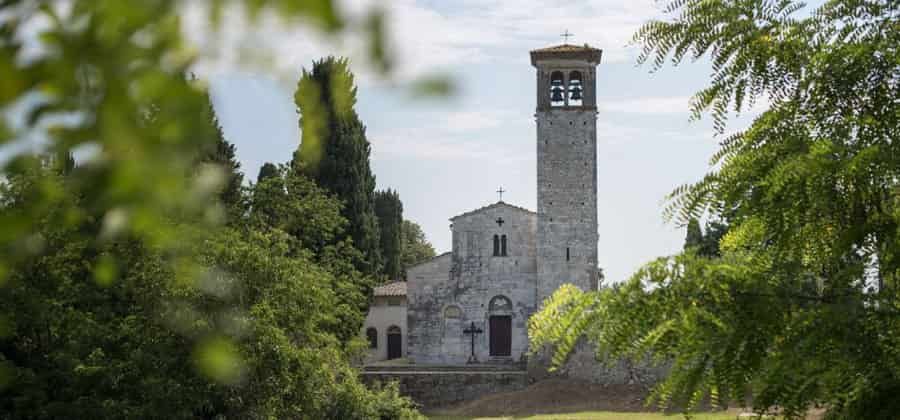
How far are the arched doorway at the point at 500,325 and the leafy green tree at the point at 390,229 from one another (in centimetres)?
789

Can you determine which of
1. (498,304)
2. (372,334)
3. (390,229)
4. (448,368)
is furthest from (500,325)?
(390,229)

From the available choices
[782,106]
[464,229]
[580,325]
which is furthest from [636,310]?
[464,229]

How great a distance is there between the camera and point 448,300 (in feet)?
133

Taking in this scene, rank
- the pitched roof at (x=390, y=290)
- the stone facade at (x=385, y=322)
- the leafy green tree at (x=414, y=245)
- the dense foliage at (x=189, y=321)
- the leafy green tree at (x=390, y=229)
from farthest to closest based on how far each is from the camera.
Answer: the leafy green tree at (x=414, y=245) < the leafy green tree at (x=390, y=229) < the stone facade at (x=385, y=322) < the pitched roof at (x=390, y=290) < the dense foliage at (x=189, y=321)

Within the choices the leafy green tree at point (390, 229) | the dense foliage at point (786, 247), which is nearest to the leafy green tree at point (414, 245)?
the leafy green tree at point (390, 229)

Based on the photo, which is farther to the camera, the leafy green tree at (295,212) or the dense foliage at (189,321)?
the leafy green tree at (295,212)

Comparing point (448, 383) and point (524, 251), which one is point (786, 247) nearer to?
point (448, 383)

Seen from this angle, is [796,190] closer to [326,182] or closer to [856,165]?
[856,165]

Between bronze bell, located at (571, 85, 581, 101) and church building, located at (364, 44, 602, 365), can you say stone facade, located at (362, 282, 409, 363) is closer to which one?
church building, located at (364, 44, 602, 365)

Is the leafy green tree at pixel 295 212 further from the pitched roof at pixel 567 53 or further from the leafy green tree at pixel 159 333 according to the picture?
the pitched roof at pixel 567 53

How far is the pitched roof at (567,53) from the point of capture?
3778 cm

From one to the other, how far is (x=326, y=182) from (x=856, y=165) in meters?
31.8

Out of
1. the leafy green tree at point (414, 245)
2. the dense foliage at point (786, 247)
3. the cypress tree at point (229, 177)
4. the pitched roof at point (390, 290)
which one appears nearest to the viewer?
the dense foliage at point (786, 247)

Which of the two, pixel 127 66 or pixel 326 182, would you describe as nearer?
pixel 127 66
